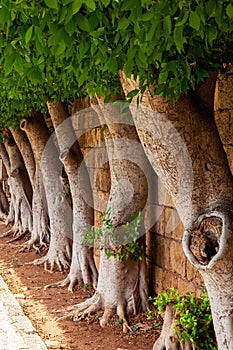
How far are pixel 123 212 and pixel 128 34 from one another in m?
4.39

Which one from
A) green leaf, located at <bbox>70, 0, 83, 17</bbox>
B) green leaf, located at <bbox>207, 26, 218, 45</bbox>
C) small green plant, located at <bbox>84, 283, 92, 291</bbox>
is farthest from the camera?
small green plant, located at <bbox>84, 283, 92, 291</bbox>

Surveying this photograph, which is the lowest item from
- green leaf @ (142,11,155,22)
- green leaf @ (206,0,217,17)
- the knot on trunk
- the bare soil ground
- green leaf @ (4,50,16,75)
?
the bare soil ground

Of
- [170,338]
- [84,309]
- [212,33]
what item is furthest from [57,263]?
[212,33]

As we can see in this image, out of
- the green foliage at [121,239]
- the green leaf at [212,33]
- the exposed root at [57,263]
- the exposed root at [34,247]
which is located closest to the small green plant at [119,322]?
the green foliage at [121,239]

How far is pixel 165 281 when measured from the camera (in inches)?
299

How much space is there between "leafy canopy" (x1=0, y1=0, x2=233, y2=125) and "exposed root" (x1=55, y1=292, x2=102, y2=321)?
13.9 ft

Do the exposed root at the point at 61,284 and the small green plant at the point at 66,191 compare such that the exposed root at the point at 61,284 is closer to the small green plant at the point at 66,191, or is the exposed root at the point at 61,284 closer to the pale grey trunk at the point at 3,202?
the small green plant at the point at 66,191

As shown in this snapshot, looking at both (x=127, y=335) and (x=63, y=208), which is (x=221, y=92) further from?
(x=63, y=208)

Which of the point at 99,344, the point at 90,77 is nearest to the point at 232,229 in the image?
the point at 90,77

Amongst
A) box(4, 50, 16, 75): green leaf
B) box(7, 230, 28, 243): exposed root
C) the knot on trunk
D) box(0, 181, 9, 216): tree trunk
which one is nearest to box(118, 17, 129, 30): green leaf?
box(4, 50, 16, 75): green leaf

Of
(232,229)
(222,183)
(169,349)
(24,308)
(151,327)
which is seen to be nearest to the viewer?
(232,229)

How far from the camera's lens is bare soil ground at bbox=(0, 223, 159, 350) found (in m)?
6.95

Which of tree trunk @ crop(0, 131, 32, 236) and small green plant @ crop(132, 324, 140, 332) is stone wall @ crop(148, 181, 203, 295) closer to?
small green plant @ crop(132, 324, 140, 332)

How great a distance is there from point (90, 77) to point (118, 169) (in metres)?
2.90
